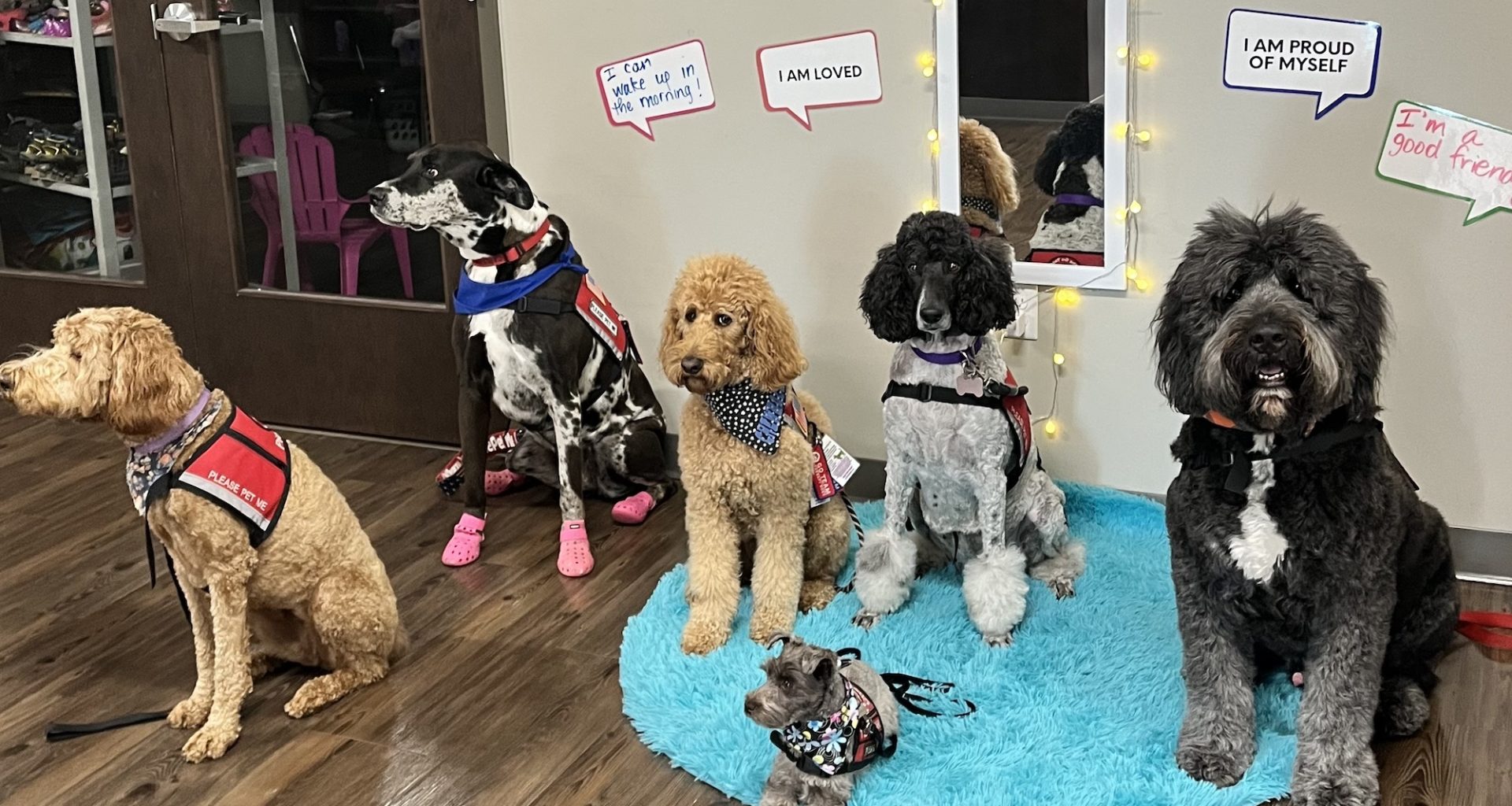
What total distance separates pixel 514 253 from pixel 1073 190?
1292 millimetres

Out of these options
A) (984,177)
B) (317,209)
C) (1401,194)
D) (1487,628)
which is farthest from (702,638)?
(317,209)

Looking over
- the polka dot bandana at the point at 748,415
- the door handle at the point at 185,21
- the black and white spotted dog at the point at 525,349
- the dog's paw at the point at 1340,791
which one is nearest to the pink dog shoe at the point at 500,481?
the black and white spotted dog at the point at 525,349

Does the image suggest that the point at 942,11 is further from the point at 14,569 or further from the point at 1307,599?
the point at 14,569

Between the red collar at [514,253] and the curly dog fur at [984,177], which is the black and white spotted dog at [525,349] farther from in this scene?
the curly dog fur at [984,177]

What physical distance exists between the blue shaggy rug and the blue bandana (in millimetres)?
735

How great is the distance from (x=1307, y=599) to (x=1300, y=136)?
3.82ft

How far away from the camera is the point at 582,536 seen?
3387 millimetres

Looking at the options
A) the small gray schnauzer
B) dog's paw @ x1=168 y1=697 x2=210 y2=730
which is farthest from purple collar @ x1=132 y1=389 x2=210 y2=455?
the small gray schnauzer

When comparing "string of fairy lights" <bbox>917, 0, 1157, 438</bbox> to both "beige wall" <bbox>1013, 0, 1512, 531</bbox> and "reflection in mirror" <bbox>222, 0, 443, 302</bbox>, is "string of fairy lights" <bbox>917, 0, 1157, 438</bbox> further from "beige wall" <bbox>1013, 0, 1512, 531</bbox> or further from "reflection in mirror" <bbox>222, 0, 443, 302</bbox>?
"reflection in mirror" <bbox>222, 0, 443, 302</bbox>

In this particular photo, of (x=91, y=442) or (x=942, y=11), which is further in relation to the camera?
(x=91, y=442)

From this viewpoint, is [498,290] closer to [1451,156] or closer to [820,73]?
[820,73]

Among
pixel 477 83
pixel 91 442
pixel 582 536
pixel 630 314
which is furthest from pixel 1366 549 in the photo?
pixel 91 442

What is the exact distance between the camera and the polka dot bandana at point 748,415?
2885 mm

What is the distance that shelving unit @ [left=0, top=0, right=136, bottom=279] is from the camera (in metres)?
4.28
